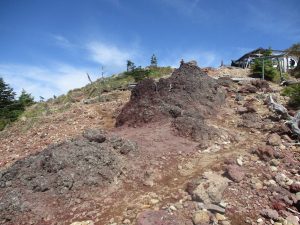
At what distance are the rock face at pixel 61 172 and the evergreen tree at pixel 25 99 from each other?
2386cm

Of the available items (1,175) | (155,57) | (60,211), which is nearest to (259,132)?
(60,211)

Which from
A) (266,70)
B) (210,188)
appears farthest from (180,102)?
(266,70)

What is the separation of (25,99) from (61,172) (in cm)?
2696

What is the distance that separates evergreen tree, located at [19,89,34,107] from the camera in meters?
30.4

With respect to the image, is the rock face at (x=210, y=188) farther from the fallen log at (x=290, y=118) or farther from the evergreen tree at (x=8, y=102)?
the evergreen tree at (x=8, y=102)

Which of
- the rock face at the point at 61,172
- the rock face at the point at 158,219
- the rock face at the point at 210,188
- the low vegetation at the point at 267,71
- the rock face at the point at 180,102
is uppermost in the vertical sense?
the low vegetation at the point at 267,71

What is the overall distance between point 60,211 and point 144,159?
2.67 metres

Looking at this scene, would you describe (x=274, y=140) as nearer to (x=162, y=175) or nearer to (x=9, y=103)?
(x=162, y=175)

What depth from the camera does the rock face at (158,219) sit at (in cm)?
548

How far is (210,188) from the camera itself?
644 centimetres

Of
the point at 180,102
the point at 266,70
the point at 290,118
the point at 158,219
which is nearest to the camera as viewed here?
the point at 158,219

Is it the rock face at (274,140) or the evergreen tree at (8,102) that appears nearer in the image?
the rock face at (274,140)

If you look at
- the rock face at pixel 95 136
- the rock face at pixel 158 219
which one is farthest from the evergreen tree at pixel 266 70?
the rock face at pixel 158 219

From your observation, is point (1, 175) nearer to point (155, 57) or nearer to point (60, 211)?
point (60, 211)
